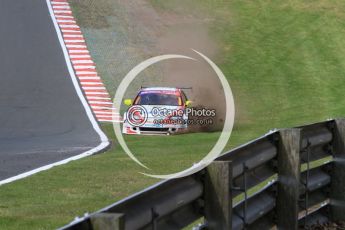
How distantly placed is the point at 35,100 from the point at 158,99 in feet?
17.8

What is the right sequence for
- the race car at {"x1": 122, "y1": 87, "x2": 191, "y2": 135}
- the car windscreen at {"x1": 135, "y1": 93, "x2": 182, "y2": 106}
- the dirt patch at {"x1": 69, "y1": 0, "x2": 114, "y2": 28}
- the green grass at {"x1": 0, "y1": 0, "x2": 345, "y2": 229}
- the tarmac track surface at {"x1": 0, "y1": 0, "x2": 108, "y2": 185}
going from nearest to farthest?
the green grass at {"x1": 0, "y1": 0, "x2": 345, "y2": 229} < the tarmac track surface at {"x1": 0, "y1": 0, "x2": 108, "y2": 185} < the race car at {"x1": 122, "y1": 87, "x2": 191, "y2": 135} < the car windscreen at {"x1": 135, "y1": 93, "x2": 182, "y2": 106} < the dirt patch at {"x1": 69, "y1": 0, "x2": 114, "y2": 28}

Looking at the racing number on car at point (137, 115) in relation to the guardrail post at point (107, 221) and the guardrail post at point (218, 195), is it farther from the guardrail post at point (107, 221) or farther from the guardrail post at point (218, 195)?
the guardrail post at point (107, 221)

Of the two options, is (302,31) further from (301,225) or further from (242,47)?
(301,225)

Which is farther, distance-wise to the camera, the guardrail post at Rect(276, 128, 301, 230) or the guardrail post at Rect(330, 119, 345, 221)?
the guardrail post at Rect(330, 119, 345, 221)

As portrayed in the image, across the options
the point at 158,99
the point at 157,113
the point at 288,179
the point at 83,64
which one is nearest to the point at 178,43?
the point at 83,64

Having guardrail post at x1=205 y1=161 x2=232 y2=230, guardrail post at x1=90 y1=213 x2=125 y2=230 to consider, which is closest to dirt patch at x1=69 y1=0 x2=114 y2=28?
guardrail post at x1=205 y1=161 x2=232 y2=230

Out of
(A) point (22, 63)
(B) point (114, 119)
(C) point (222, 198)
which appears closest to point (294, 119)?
(B) point (114, 119)

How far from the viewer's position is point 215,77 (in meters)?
33.0

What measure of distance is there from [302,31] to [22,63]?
14134 mm

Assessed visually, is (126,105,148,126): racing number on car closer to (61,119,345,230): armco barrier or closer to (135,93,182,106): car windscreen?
(135,93,182,106): car windscreen

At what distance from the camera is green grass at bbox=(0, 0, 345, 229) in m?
11.1

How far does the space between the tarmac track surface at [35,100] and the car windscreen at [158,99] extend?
1.58 metres

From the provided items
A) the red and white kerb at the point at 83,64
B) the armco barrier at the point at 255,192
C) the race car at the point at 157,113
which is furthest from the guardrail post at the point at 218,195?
the red and white kerb at the point at 83,64

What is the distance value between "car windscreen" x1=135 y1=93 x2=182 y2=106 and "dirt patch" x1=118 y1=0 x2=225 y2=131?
358 cm
